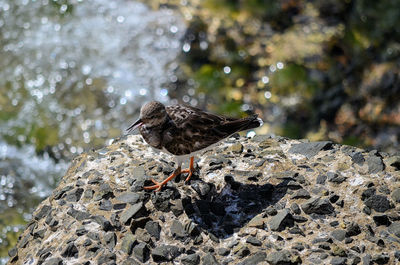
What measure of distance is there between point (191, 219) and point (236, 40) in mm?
7296

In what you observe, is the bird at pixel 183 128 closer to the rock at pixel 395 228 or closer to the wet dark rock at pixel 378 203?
the wet dark rock at pixel 378 203

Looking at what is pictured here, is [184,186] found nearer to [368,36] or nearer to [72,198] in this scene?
[72,198]

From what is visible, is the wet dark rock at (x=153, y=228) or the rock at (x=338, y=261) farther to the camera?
the wet dark rock at (x=153, y=228)

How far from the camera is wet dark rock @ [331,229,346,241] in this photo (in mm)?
4930

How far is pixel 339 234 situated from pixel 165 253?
5.76ft

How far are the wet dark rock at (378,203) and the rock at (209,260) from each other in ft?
5.75

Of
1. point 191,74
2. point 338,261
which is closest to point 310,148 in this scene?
point 338,261

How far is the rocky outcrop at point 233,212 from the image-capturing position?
4.90 metres

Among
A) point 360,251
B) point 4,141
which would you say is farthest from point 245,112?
point 360,251

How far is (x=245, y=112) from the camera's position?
34.8 ft

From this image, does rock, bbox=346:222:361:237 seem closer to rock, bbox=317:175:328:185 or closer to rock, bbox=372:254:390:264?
rock, bbox=372:254:390:264

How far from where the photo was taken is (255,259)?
4.79 m

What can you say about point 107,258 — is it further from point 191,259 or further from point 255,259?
point 255,259

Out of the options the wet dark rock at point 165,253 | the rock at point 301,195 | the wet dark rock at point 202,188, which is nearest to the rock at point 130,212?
the wet dark rock at point 165,253
